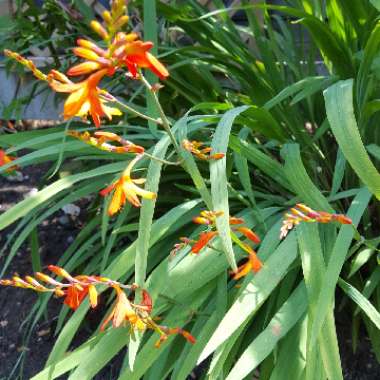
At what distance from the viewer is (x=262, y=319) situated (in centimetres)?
120

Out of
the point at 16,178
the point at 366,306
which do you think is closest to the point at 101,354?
the point at 366,306

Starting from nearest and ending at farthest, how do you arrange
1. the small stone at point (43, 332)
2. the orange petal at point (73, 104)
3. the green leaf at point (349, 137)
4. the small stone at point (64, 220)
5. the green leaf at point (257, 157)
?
the orange petal at point (73, 104) < the green leaf at point (349, 137) < the green leaf at point (257, 157) < the small stone at point (43, 332) < the small stone at point (64, 220)

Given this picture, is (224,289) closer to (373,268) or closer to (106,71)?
(373,268)

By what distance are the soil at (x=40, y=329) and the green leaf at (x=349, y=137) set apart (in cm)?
62

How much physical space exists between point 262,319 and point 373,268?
29 centimetres

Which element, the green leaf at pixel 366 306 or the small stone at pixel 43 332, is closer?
the green leaf at pixel 366 306

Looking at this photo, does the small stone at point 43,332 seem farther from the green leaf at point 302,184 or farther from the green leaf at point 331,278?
the green leaf at point 331,278

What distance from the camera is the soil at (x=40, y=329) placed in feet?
4.58

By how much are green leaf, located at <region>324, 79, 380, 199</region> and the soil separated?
616 mm

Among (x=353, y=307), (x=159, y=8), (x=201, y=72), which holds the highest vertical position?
(x=159, y=8)

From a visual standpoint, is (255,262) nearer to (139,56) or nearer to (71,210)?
(139,56)

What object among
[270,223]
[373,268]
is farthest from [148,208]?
[373,268]

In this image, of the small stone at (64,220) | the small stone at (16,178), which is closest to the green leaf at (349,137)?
the small stone at (64,220)

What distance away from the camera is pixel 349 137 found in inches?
36.6
